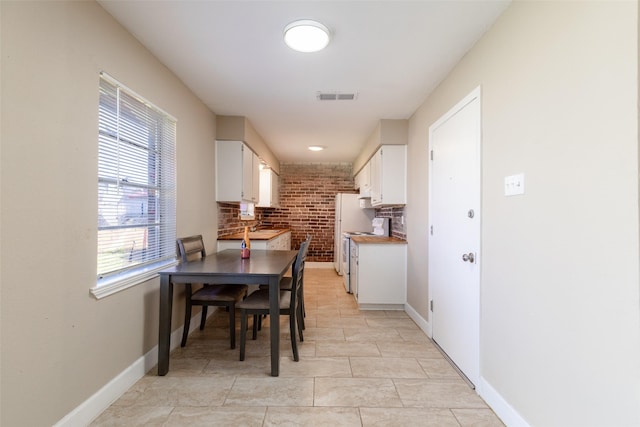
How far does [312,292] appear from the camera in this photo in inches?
176

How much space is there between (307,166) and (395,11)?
4.76 meters

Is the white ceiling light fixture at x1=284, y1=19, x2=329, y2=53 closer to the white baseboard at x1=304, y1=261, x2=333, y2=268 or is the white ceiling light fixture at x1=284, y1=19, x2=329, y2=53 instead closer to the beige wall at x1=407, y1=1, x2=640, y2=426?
the beige wall at x1=407, y1=1, x2=640, y2=426

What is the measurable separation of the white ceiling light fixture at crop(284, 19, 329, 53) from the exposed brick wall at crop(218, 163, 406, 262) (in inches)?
174

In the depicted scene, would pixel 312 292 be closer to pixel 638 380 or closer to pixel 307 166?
pixel 307 166

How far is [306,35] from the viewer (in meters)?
1.89

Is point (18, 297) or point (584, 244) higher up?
point (584, 244)

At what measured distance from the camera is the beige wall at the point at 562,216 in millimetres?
1041

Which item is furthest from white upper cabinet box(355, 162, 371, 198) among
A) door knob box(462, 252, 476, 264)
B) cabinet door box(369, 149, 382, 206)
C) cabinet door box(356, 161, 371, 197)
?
door knob box(462, 252, 476, 264)

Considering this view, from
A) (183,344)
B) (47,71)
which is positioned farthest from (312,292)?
(47,71)

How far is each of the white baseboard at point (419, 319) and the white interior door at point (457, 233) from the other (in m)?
0.11

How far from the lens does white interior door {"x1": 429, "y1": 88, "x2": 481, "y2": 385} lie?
203cm

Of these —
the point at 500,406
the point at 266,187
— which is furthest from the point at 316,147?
the point at 500,406

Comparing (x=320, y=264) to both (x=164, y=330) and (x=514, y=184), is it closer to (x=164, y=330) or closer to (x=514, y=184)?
(x=164, y=330)

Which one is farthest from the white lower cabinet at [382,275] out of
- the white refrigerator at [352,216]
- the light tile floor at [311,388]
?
the white refrigerator at [352,216]
